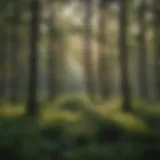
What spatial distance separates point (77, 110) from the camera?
377cm

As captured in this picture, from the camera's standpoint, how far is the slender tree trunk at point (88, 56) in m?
3.80

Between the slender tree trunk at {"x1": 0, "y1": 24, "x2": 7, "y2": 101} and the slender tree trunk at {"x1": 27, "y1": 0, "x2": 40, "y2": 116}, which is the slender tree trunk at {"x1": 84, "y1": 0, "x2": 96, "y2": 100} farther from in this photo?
the slender tree trunk at {"x1": 0, "y1": 24, "x2": 7, "y2": 101}

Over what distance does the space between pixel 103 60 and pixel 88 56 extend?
5.1 inches

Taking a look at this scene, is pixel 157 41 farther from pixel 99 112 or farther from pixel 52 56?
pixel 52 56

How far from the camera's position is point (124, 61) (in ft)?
12.6

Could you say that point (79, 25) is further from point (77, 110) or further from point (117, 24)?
point (77, 110)

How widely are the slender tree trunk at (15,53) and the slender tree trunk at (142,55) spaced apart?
1.01 m

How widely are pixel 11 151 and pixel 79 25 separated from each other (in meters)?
1.17

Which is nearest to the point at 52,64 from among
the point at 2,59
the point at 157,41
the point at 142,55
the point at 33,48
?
the point at 33,48

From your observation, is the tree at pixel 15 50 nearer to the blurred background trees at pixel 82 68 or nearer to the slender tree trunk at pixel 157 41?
the blurred background trees at pixel 82 68

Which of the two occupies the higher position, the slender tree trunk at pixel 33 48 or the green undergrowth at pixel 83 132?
the slender tree trunk at pixel 33 48

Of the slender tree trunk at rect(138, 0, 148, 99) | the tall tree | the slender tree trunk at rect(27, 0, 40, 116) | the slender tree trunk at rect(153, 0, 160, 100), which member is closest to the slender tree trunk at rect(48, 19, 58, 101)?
the tall tree

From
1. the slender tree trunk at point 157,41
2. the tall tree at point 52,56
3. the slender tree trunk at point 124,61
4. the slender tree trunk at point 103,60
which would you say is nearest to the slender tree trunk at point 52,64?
the tall tree at point 52,56

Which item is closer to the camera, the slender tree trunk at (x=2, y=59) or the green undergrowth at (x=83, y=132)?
the green undergrowth at (x=83, y=132)
